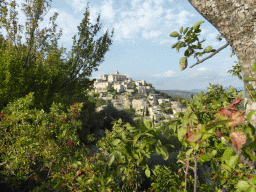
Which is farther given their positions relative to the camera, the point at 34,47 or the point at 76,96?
the point at 76,96

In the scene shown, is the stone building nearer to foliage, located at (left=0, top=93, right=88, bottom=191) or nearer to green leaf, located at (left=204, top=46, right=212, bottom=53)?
foliage, located at (left=0, top=93, right=88, bottom=191)

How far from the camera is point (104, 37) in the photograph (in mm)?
8891

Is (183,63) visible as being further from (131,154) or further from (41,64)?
(41,64)

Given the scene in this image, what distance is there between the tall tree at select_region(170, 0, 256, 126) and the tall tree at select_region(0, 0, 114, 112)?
6.20m

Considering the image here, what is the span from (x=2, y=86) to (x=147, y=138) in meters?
6.89

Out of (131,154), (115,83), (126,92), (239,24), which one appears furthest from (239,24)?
(115,83)

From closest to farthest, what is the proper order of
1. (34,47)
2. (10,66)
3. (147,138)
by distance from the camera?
(147,138) → (10,66) → (34,47)

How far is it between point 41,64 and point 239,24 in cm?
822

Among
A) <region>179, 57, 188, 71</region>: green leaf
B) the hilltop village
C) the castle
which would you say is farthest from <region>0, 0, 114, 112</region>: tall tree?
the castle

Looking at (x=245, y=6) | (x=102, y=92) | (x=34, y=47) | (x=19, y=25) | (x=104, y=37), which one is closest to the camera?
(x=245, y=6)

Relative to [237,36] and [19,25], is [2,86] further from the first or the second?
[237,36]

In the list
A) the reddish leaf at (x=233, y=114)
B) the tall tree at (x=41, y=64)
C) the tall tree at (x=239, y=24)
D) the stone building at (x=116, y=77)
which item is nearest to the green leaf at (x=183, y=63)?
the tall tree at (x=239, y=24)

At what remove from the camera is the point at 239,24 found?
79 centimetres

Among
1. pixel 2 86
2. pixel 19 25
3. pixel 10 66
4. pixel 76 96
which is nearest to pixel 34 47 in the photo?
pixel 19 25
